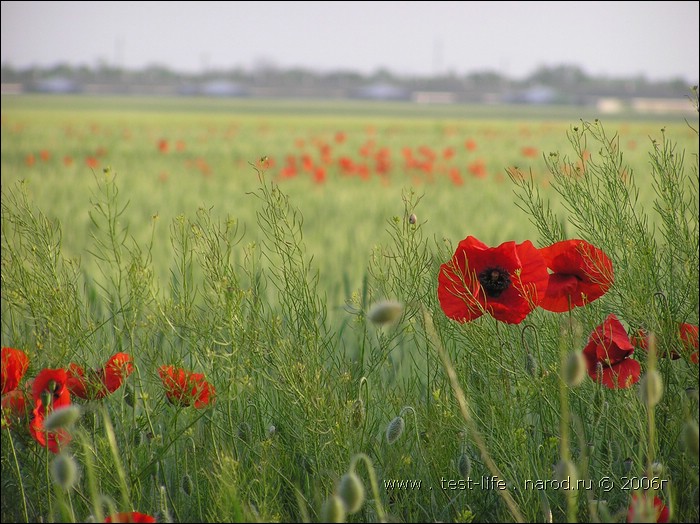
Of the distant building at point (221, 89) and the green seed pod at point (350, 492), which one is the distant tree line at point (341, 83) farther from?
the green seed pod at point (350, 492)

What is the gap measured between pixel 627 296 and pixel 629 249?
0.07 meters

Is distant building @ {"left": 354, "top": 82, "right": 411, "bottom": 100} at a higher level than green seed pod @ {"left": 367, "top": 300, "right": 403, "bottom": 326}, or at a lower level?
lower

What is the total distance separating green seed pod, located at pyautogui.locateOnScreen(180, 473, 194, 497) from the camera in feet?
3.48

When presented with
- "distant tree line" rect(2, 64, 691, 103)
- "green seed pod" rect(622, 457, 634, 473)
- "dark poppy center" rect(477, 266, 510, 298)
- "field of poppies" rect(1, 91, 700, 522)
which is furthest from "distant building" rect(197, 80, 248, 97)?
"green seed pod" rect(622, 457, 634, 473)

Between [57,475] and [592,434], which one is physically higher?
[57,475]

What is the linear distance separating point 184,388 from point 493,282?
43 centimetres

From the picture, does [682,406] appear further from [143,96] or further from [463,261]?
[143,96]

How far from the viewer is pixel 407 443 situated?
125 centimetres

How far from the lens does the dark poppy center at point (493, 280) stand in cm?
115

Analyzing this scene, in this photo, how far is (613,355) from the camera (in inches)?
42.1

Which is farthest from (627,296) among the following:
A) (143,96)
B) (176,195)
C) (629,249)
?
(143,96)

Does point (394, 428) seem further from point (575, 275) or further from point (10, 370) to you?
point (10, 370)

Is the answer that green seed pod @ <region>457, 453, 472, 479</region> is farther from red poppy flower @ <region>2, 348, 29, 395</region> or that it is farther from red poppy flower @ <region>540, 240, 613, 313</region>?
red poppy flower @ <region>2, 348, 29, 395</region>

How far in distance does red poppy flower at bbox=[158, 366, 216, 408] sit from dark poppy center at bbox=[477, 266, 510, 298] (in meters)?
0.39
